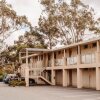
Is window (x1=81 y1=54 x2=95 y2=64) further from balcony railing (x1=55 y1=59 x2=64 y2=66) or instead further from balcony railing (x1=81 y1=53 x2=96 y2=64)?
balcony railing (x1=55 y1=59 x2=64 y2=66)

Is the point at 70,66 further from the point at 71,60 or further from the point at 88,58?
the point at 88,58

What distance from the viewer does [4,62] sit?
228 ft

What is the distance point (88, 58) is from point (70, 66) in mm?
4680

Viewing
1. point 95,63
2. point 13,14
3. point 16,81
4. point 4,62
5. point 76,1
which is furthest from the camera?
point 4,62

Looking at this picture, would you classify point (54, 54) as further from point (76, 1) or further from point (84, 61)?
point (76, 1)

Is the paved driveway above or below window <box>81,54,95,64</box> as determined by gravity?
below

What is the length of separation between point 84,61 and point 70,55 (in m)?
6.41

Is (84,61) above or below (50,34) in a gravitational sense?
below

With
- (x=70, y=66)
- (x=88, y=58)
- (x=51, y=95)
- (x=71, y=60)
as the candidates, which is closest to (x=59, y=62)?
(x=71, y=60)

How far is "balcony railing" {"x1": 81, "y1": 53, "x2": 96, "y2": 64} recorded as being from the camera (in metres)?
33.1

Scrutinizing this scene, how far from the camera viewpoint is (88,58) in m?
33.9

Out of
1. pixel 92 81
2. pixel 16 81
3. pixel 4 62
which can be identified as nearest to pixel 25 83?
pixel 16 81

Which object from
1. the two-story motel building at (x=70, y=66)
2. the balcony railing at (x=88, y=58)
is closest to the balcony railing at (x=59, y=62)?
the two-story motel building at (x=70, y=66)

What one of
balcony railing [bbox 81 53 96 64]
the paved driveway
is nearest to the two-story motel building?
balcony railing [bbox 81 53 96 64]
